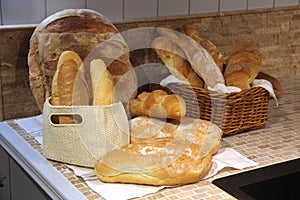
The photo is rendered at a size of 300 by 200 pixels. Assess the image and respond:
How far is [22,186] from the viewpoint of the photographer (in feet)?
4.06

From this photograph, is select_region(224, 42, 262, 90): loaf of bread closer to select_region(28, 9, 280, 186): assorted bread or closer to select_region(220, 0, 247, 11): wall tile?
select_region(28, 9, 280, 186): assorted bread

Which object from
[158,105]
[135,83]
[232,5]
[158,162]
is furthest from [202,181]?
[232,5]

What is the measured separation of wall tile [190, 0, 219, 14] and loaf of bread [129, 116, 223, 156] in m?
0.50

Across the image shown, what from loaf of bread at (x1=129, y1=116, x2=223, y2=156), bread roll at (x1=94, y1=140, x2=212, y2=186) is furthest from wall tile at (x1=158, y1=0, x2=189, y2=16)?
bread roll at (x1=94, y1=140, x2=212, y2=186)

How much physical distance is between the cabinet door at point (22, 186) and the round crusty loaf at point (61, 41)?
0.18 meters

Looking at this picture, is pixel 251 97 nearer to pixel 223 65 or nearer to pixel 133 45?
pixel 223 65

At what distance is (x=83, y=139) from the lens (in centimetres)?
109

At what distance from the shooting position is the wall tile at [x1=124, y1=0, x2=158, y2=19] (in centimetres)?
150

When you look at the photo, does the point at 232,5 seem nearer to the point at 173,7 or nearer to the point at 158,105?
the point at 173,7

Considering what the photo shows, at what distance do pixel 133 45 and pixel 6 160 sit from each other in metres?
0.47

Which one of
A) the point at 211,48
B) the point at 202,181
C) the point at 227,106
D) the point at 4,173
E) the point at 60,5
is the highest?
the point at 60,5

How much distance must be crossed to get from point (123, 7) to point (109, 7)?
0.14ft

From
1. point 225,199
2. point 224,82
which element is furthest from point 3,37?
point 225,199

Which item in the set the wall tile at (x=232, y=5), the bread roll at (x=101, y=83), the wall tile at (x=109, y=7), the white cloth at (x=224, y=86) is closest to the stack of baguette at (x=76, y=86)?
the bread roll at (x=101, y=83)
